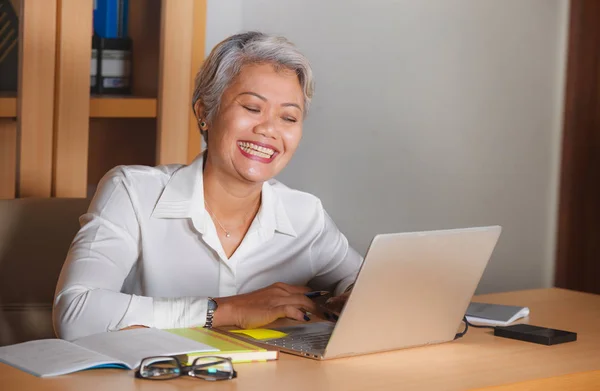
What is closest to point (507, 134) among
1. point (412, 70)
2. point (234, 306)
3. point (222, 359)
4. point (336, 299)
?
point (412, 70)

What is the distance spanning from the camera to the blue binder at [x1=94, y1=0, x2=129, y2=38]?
8.85 ft

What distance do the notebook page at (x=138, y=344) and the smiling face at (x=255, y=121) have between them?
1.92 ft

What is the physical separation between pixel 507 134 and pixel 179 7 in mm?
1497

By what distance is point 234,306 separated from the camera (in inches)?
73.2

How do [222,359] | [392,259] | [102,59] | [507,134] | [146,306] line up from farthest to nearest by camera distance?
[507,134], [102,59], [146,306], [392,259], [222,359]

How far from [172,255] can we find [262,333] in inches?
17.9

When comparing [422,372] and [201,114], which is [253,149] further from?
[422,372]

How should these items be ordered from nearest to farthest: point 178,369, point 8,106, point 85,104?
point 178,369 < point 8,106 < point 85,104

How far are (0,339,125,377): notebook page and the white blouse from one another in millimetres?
240

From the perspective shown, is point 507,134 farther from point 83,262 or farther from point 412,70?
point 83,262

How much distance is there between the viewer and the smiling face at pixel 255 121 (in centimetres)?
214

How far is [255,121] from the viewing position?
2154 mm

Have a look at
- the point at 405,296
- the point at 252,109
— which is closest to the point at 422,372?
the point at 405,296

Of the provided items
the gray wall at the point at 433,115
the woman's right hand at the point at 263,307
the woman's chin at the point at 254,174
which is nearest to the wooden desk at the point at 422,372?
the woman's right hand at the point at 263,307
